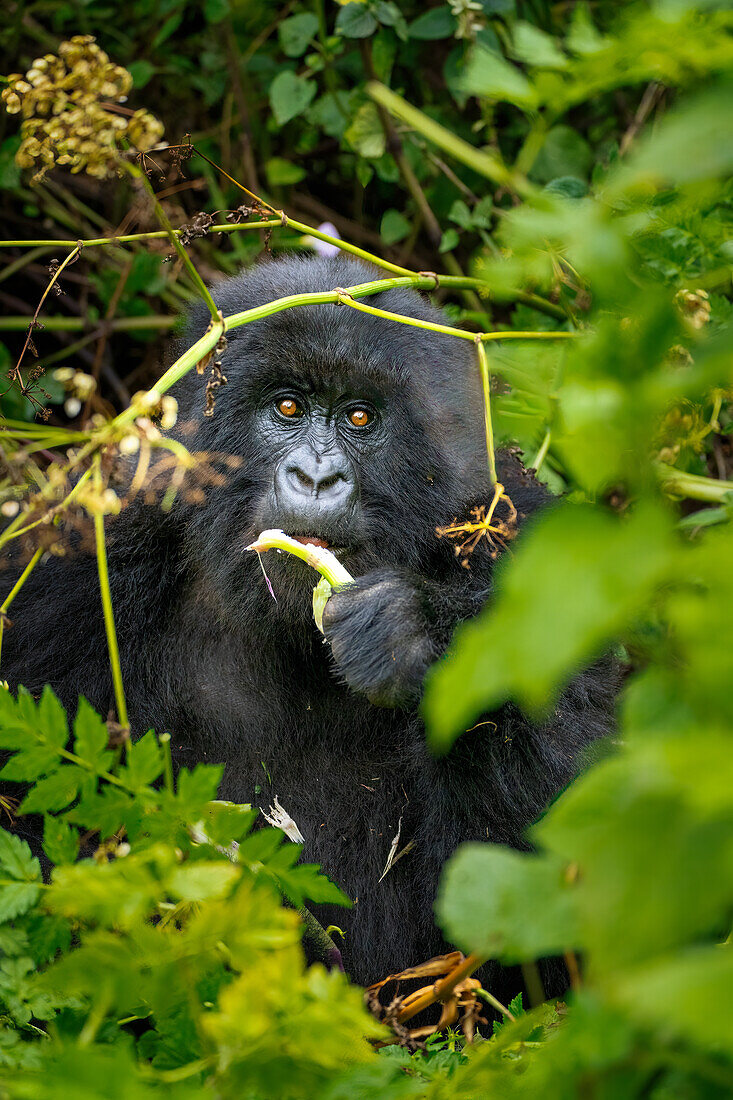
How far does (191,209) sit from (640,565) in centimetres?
452

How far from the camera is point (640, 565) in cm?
84

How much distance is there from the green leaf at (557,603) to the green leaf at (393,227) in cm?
364

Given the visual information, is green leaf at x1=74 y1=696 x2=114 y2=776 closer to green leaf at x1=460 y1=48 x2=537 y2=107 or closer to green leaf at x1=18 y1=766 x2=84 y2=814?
green leaf at x1=18 y1=766 x2=84 y2=814

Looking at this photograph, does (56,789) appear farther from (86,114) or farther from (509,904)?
(86,114)

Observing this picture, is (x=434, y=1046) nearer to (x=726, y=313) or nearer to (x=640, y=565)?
(x=640, y=565)

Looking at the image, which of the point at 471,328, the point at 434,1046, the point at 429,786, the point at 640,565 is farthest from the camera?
the point at 471,328

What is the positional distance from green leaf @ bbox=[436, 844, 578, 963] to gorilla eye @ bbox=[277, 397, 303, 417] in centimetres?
184

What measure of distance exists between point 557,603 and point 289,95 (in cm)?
365

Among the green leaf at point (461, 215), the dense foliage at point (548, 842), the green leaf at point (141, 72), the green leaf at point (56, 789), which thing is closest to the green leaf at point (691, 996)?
the dense foliage at point (548, 842)

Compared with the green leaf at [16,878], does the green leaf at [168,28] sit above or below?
above

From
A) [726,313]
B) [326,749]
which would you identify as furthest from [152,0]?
[326,749]

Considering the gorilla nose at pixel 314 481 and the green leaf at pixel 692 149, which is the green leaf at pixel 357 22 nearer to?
the gorilla nose at pixel 314 481

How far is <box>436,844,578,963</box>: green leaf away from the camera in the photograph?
971mm

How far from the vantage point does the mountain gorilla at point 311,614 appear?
8.30 feet
